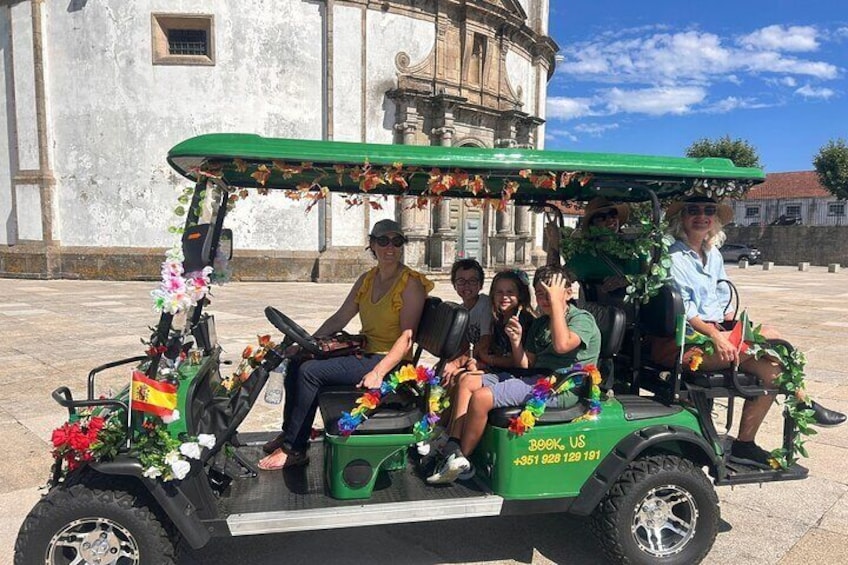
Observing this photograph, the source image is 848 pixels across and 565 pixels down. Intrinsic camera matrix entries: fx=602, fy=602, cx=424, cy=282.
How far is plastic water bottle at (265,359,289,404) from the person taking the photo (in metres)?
3.40

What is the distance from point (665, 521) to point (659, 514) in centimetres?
5

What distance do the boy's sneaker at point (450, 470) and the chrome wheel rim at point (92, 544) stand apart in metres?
1.43

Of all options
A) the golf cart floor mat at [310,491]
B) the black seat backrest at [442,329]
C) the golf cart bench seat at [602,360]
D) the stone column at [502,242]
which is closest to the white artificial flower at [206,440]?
the golf cart floor mat at [310,491]

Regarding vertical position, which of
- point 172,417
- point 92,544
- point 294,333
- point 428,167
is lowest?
point 92,544

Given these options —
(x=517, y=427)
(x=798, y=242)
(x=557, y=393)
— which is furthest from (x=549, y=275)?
(x=798, y=242)

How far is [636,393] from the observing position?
378 centimetres

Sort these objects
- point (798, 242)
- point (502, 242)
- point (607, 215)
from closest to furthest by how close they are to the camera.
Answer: point (607, 215) < point (502, 242) < point (798, 242)

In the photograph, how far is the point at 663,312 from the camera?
11.0 feet

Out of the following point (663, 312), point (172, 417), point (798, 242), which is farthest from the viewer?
point (798, 242)

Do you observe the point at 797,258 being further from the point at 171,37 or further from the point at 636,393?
the point at 636,393

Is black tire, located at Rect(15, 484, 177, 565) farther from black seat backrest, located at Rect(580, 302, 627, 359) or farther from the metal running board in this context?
black seat backrest, located at Rect(580, 302, 627, 359)

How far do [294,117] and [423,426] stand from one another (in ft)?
52.1

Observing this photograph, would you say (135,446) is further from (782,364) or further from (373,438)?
(782,364)

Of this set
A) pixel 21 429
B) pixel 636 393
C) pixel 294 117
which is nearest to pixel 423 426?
pixel 636 393
